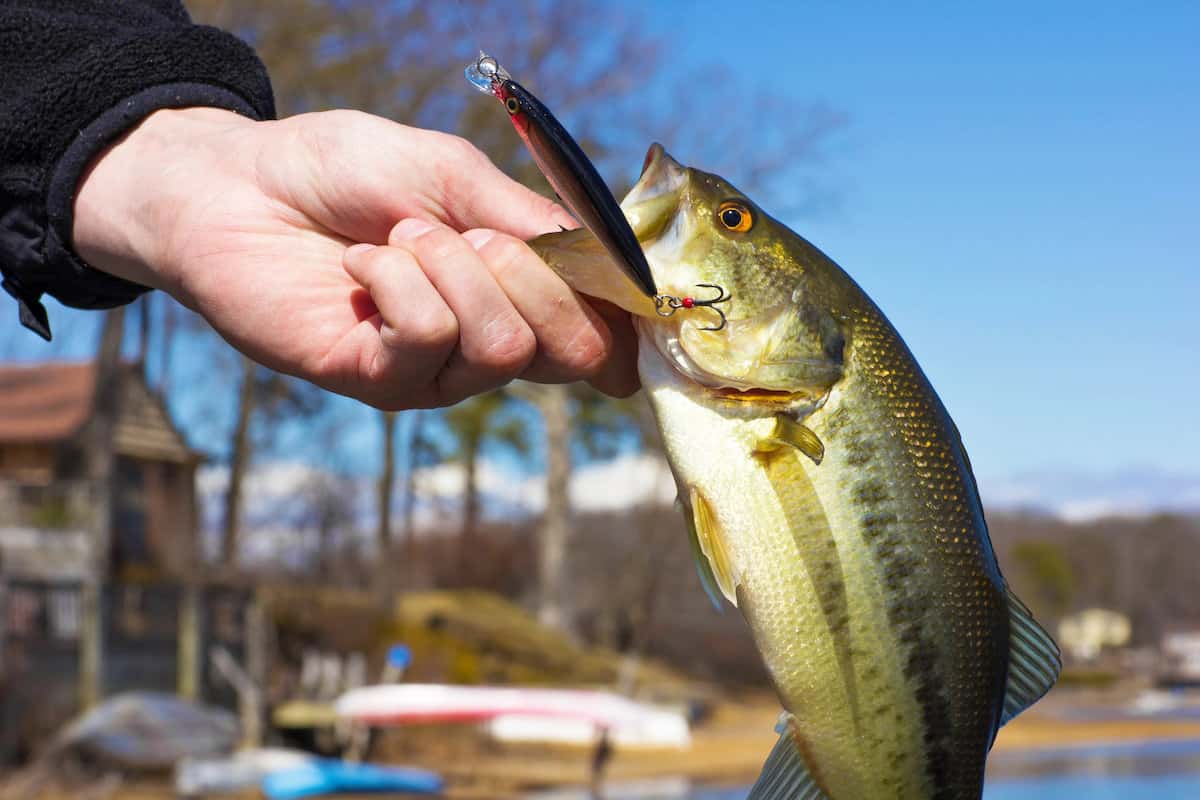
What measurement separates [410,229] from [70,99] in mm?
825

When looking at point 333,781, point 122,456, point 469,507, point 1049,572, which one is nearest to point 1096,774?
point 333,781

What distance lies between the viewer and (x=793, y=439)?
6.23ft

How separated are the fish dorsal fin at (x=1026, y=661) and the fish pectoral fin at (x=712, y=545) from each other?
0.40 metres

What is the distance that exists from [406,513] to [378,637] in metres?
15.2

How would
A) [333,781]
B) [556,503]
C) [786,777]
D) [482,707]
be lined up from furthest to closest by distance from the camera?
[556,503] < [482,707] < [333,781] < [786,777]

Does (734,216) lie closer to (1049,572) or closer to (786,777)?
(786,777)

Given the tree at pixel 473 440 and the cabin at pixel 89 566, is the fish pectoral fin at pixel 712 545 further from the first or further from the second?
the tree at pixel 473 440

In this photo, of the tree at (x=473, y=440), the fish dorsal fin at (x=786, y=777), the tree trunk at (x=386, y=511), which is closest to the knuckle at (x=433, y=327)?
the fish dorsal fin at (x=786, y=777)

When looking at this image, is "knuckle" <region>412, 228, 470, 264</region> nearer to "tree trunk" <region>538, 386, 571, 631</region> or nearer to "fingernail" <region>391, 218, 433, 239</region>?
"fingernail" <region>391, 218, 433, 239</region>

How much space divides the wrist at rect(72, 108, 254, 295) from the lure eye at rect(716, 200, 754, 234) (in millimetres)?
945

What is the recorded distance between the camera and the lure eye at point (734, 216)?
2.02 metres

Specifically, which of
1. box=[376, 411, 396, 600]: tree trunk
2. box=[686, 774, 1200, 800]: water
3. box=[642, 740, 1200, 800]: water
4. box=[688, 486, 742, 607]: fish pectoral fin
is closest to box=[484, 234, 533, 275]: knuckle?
box=[688, 486, 742, 607]: fish pectoral fin

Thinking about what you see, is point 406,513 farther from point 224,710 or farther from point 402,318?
point 402,318

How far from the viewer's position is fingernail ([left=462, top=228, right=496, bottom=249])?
2150 mm
